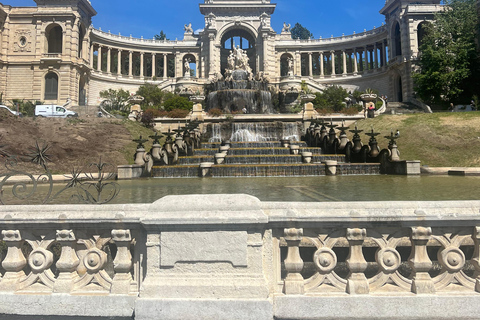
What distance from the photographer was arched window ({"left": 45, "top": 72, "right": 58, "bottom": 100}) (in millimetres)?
56188

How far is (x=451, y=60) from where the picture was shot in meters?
44.4

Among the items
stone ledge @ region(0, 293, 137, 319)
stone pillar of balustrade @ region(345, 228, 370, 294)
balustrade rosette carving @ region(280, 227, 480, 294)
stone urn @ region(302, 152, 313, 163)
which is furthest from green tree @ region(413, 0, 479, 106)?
stone ledge @ region(0, 293, 137, 319)

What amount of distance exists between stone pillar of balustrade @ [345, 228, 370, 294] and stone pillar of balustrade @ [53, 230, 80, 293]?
2904mm

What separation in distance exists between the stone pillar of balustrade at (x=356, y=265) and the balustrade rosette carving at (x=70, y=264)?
2.26 m

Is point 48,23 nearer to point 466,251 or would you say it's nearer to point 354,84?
point 354,84

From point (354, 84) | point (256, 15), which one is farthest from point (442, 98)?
point (256, 15)

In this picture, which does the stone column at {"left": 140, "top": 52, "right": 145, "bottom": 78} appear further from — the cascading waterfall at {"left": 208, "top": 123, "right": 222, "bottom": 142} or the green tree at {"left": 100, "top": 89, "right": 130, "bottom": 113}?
the cascading waterfall at {"left": 208, "top": 123, "right": 222, "bottom": 142}

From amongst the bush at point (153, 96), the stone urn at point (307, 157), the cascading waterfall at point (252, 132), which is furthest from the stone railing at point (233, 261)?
the bush at point (153, 96)

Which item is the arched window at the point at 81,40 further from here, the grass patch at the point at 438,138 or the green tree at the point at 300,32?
the green tree at the point at 300,32

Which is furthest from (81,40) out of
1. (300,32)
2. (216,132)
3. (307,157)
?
(300,32)

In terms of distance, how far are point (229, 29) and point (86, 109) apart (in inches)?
1536

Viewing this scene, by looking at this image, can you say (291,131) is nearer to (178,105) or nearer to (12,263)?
(178,105)

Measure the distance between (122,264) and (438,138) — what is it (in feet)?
87.8

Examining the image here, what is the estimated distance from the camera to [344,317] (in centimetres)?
297
